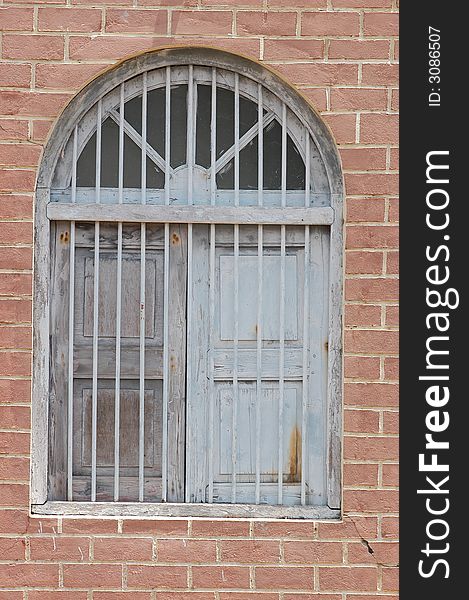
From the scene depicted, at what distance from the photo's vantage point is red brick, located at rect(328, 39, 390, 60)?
13.1ft

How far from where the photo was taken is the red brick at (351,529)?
396 centimetres

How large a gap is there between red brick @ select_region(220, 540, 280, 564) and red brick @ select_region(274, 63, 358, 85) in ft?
Answer: 6.42

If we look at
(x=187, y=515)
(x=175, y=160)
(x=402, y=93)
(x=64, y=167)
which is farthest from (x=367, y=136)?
(x=187, y=515)

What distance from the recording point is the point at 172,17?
397 centimetres

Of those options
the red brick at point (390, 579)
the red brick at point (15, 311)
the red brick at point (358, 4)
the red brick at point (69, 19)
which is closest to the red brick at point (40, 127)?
the red brick at point (69, 19)

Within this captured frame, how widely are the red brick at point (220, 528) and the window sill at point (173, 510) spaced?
43 millimetres

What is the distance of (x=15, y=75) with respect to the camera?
396 centimetres

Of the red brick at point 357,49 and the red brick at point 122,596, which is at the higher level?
the red brick at point 357,49

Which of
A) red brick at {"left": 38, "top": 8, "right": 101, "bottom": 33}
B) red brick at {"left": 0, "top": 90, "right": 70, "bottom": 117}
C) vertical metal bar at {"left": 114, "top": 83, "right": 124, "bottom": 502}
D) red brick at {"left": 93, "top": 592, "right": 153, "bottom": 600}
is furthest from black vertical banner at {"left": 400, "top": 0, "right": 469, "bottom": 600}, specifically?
red brick at {"left": 0, "top": 90, "right": 70, "bottom": 117}

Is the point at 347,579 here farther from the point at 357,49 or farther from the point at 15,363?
the point at 357,49

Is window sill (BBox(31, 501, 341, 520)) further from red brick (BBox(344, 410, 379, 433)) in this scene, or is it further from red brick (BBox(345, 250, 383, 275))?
red brick (BBox(345, 250, 383, 275))

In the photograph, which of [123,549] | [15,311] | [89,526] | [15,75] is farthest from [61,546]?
[15,75]

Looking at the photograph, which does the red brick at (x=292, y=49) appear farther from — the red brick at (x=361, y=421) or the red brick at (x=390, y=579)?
the red brick at (x=390, y=579)

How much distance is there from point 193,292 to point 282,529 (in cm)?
108
